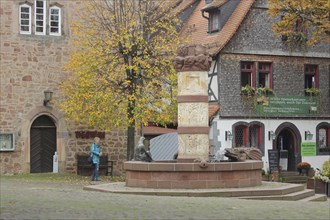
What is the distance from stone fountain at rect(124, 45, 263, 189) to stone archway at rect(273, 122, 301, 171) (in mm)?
14989

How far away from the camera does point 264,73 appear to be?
33.2m

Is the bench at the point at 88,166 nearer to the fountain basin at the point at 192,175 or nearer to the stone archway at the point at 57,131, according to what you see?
the stone archway at the point at 57,131

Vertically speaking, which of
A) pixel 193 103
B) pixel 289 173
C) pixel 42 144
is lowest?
pixel 289 173

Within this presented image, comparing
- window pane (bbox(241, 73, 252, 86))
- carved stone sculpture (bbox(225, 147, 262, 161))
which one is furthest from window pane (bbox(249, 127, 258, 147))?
carved stone sculpture (bbox(225, 147, 262, 161))

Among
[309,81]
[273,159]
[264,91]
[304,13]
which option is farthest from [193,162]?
[309,81]

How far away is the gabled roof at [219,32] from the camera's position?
103 feet

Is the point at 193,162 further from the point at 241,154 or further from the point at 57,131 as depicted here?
the point at 57,131

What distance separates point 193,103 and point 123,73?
8.22m

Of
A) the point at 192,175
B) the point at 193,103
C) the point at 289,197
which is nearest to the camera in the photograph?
the point at 289,197

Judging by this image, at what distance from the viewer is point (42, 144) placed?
29922 millimetres

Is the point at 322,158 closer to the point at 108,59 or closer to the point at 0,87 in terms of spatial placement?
the point at 108,59

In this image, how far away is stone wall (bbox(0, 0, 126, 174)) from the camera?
28828mm

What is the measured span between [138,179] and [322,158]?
18.6 meters

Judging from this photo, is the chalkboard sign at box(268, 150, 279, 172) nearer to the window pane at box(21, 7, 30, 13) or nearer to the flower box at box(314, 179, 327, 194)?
the flower box at box(314, 179, 327, 194)
